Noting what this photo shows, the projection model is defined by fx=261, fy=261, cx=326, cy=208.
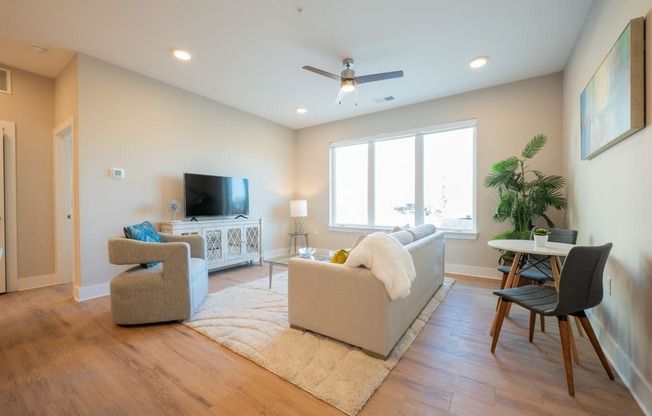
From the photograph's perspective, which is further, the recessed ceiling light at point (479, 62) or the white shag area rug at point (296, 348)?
the recessed ceiling light at point (479, 62)

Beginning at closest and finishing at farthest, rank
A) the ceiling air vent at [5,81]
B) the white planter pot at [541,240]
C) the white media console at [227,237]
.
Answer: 1. the white planter pot at [541,240]
2. the ceiling air vent at [5,81]
3. the white media console at [227,237]

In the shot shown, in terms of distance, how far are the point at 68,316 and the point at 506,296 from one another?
3.87 m

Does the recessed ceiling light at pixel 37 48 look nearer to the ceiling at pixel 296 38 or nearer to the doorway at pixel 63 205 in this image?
the ceiling at pixel 296 38

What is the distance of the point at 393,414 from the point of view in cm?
137

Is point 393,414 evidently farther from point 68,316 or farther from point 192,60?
point 192,60

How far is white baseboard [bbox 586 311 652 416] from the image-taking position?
54.3 inches

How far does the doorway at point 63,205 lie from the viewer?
137 inches

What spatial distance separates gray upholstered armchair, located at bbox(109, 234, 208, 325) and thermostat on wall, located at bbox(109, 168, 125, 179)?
1288 mm

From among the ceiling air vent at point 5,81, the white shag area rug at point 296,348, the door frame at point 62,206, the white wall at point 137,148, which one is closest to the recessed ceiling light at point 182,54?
the white wall at point 137,148

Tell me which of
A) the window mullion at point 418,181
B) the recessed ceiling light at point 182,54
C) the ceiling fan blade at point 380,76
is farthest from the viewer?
the window mullion at point 418,181

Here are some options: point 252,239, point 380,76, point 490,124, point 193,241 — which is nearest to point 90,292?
point 193,241

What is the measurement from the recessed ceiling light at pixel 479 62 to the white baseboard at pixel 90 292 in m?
5.15

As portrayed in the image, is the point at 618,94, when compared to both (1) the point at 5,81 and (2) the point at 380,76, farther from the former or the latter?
(1) the point at 5,81

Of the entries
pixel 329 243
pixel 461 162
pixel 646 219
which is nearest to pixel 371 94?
pixel 461 162
